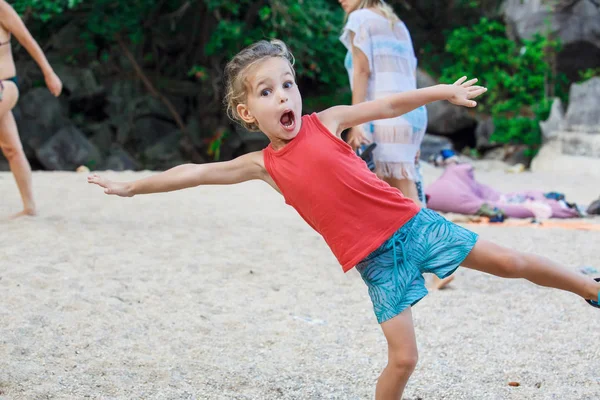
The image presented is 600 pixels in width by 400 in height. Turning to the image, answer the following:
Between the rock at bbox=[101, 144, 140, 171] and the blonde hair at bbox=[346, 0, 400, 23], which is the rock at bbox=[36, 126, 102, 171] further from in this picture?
the blonde hair at bbox=[346, 0, 400, 23]

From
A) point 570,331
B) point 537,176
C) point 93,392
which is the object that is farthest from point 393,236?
point 537,176

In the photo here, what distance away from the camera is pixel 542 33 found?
12.6m

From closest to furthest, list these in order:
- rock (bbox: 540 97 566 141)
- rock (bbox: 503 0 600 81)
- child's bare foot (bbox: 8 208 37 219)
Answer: child's bare foot (bbox: 8 208 37 219)
rock (bbox: 540 97 566 141)
rock (bbox: 503 0 600 81)

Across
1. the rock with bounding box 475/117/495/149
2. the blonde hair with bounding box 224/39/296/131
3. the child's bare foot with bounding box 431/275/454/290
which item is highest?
the blonde hair with bounding box 224/39/296/131

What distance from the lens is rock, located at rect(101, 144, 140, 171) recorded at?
40.4 feet

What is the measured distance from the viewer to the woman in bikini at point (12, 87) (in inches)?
197

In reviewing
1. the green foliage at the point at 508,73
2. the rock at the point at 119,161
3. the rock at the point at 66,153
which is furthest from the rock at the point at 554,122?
the rock at the point at 66,153

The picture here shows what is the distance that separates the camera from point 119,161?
12.5 m

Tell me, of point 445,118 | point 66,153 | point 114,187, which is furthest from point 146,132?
point 114,187

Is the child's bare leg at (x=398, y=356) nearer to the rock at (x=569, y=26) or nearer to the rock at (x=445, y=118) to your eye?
the rock at (x=445, y=118)

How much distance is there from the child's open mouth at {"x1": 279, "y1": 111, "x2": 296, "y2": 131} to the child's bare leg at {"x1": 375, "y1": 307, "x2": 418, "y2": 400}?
671 mm

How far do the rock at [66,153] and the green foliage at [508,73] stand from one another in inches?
256

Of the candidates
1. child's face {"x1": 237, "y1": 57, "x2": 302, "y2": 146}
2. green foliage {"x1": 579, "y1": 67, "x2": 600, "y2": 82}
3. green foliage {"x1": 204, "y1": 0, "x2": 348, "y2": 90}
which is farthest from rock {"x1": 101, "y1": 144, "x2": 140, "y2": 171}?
child's face {"x1": 237, "y1": 57, "x2": 302, "y2": 146}

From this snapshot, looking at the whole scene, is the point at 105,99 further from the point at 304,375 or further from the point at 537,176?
the point at 304,375
